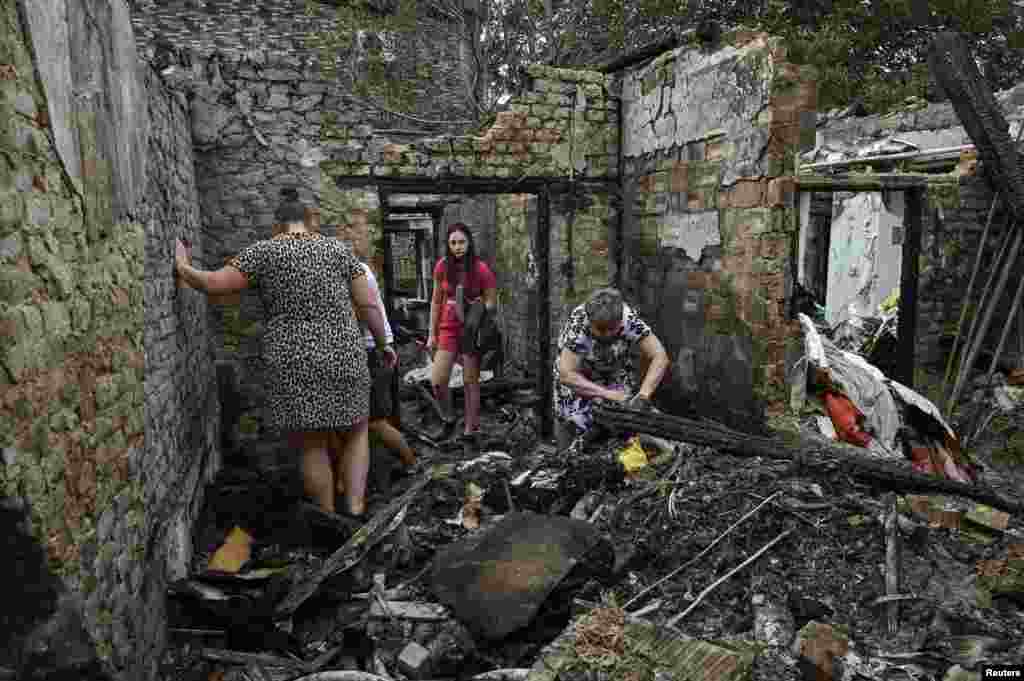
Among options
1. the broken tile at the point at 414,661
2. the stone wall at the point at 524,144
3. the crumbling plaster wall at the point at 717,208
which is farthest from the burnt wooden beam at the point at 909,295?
the broken tile at the point at 414,661

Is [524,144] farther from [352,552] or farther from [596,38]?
[596,38]

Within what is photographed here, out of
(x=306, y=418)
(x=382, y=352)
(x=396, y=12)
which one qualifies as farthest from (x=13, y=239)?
(x=396, y=12)

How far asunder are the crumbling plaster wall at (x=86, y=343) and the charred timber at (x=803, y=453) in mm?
2430

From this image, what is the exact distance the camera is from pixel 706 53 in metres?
4.86

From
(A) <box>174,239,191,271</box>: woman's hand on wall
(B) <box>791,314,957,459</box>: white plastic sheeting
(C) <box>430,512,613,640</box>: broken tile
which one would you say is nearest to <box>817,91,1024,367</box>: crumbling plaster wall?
(B) <box>791,314,957,459</box>: white plastic sheeting

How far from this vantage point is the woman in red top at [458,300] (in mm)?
5707

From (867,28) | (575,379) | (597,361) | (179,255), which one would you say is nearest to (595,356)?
(597,361)

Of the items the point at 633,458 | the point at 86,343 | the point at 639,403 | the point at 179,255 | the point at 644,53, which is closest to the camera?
the point at 86,343

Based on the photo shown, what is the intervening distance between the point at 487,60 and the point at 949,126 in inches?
400

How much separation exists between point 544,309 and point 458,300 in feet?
2.77

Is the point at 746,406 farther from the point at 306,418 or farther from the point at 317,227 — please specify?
the point at 317,227

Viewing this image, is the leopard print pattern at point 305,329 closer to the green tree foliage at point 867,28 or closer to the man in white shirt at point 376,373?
the man in white shirt at point 376,373

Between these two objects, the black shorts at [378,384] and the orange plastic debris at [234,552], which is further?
the black shorts at [378,384]

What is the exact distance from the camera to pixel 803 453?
3684 mm
